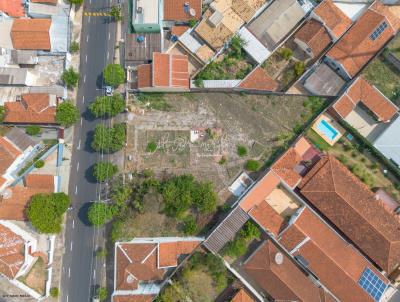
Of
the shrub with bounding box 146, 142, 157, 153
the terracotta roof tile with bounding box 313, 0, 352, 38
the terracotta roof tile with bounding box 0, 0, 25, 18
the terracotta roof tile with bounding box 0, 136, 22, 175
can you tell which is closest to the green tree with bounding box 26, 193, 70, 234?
the terracotta roof tile with bounding box 0, 136, 22, 175

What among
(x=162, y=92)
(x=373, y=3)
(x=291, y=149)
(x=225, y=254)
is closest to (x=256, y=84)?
(x=291, y=149)

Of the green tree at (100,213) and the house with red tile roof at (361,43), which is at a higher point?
the house with red tile roof at (361,43)

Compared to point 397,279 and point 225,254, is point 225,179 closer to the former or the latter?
point 225,254

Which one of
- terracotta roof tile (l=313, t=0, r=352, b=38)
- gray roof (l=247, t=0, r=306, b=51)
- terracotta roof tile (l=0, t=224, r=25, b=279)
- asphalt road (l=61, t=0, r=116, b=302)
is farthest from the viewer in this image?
gray roof (l=247, t=0, r=306, b=51)

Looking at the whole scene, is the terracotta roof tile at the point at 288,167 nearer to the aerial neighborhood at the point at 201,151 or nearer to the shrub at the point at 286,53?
the aerial neighborhood at the point at 201,151

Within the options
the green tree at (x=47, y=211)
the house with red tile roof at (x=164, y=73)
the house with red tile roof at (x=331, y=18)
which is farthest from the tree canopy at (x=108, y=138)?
the house with red tile roof at (x=331, y=18)

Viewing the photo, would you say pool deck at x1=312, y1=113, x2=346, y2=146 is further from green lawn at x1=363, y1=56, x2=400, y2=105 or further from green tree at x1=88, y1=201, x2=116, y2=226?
green tree at x1=88, y1=201, x2=116, y2=226
